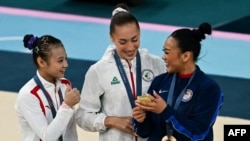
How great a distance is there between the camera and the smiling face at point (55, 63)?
515 centimetres

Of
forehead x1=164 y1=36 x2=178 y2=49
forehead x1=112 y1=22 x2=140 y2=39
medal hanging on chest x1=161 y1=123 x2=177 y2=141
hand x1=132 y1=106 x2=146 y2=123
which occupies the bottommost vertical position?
medal hanging on chest x1=161 y1=123 x2=177 y2=141

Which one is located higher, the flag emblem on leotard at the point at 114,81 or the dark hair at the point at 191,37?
the dark hair at the point at 191,37

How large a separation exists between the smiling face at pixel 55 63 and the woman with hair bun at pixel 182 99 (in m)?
0.69

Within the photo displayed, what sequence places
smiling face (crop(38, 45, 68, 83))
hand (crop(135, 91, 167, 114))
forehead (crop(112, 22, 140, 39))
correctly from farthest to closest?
smiling face (crop(38, 45, 68, 83))
forehead (crop(112, 22, 140, 39))
hand (crop(135, 91, 167, 114))

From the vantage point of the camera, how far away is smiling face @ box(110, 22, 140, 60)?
16.5 feet

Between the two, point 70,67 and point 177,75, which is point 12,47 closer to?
point 70,67

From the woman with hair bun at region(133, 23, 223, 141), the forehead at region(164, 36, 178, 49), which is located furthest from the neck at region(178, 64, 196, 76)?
the forehead at region(164, 36, 178, 49)

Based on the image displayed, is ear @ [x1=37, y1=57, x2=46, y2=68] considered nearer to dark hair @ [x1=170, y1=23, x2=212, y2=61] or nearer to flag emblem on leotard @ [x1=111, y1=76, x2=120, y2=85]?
flag emblem on leotard @ [x1=111, y1=76, x2=120, y2=85]

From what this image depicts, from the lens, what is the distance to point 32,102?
5.13 meters

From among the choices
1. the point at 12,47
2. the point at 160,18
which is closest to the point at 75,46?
the point at 12,47

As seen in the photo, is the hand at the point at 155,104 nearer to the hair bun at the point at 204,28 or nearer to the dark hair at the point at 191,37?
the dark hair at the point at 191,37

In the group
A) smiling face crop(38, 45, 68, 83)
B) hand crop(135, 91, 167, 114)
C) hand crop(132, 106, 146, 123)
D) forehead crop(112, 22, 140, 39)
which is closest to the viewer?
hand crop(135, 91, 167, 114)

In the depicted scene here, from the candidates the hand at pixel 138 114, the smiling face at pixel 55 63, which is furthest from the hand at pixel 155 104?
the smiling face at pixel 55 63

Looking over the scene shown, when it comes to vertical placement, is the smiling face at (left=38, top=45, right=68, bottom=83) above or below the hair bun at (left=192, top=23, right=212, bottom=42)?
below
